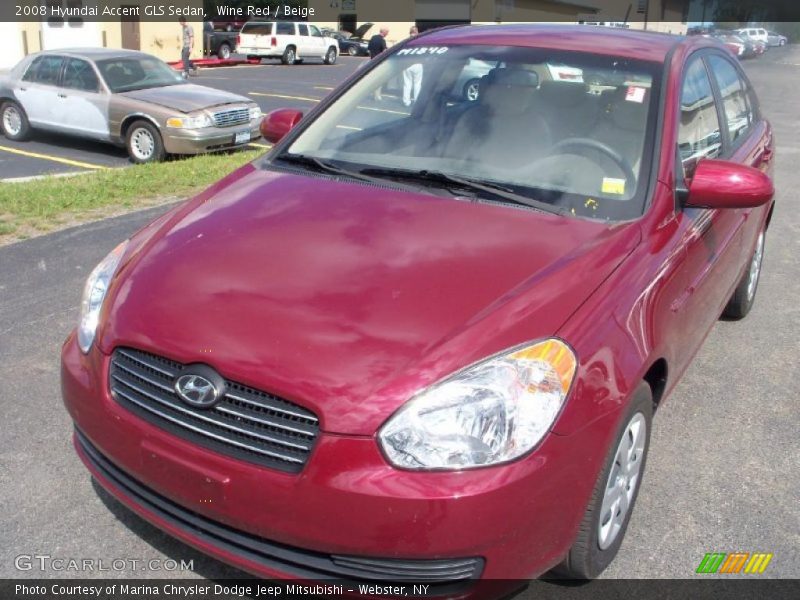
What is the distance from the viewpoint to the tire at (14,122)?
494 inches

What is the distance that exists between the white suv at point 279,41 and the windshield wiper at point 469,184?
31574 millimetres

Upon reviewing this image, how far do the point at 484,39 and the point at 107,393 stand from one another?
2.48m

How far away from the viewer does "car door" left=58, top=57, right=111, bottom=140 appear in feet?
37.7

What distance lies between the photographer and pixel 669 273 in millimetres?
3045

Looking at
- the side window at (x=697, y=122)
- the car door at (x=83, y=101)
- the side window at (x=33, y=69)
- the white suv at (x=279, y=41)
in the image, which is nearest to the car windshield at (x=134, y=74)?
the car door at (x=83, y=101)

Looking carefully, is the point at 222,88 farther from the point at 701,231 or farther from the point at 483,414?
the point at 483,414

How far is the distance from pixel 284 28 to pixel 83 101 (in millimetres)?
23394

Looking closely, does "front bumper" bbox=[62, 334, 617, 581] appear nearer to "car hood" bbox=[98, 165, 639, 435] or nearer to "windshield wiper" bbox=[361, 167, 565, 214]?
"car hood" bbox=[98, 165, 639, 435]

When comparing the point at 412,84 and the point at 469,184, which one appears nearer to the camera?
the point at 469,184

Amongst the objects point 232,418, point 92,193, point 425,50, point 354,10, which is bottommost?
point 92,193

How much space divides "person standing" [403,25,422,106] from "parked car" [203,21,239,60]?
32195mm

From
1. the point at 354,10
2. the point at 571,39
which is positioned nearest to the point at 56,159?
the point at 571,39

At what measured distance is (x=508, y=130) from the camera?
3.56 meters

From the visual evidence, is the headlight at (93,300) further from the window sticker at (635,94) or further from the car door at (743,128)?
the car door at (743,128)
